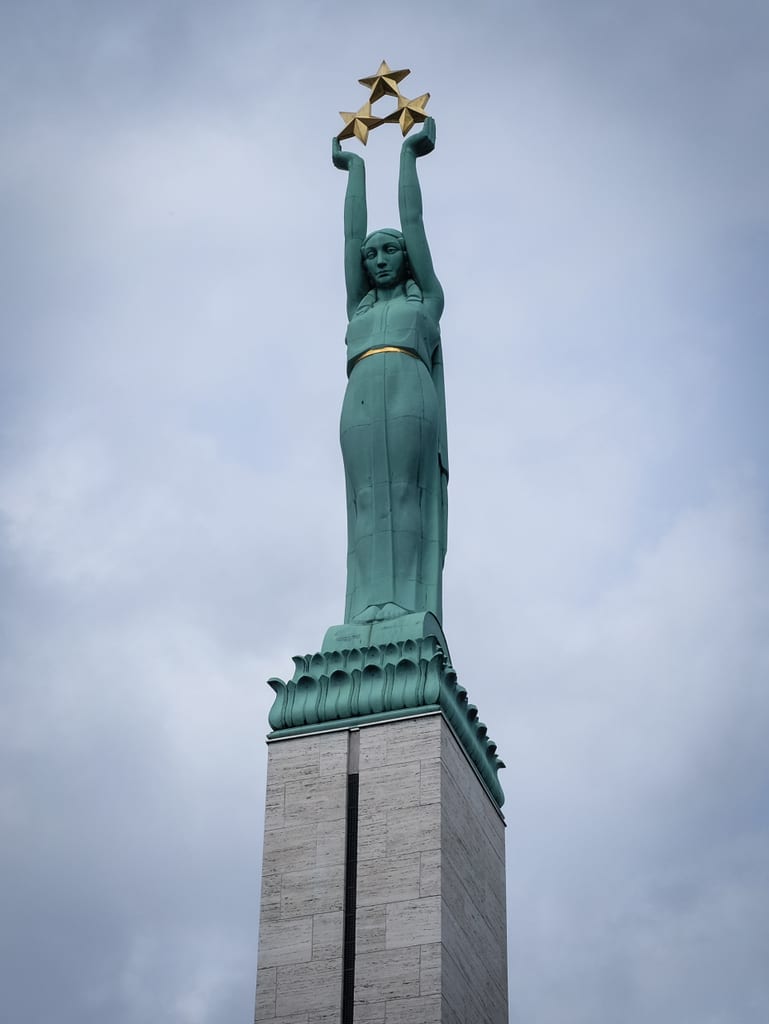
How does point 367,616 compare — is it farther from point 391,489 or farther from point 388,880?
point 388,880

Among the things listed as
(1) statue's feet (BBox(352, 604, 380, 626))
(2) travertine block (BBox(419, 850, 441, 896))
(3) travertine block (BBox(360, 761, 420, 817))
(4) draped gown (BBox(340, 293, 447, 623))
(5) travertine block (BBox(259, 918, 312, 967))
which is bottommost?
(5) travertine block (BBox(259, 918, 312, 967))

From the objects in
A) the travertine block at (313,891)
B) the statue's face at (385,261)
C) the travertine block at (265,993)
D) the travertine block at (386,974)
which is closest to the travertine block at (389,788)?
the travertine block at (313,891)

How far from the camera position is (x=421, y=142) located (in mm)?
34562

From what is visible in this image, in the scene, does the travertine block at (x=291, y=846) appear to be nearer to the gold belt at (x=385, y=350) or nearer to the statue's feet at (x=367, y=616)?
the statue's feet at (x=367, y=616)

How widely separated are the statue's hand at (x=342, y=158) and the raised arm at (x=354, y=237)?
0.30m

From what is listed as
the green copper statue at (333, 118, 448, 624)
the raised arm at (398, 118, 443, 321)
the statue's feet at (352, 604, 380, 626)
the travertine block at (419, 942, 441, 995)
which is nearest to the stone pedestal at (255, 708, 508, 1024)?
the travertine block at (419, 942, 441, 995)

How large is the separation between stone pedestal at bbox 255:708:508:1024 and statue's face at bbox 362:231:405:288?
26.4 feet

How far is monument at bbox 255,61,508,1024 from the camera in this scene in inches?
1069

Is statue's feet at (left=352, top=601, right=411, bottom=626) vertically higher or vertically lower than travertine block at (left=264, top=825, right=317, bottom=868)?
higher

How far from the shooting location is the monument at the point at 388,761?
27.1 metres

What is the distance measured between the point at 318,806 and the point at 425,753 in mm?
1638

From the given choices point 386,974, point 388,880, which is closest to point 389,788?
point 388,880

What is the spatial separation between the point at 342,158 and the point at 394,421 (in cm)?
567

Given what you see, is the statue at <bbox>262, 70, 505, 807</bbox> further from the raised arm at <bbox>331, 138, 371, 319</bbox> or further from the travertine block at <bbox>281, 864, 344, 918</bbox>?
the travertine block at <bbox>281, 864, 344, 918</bbox>
